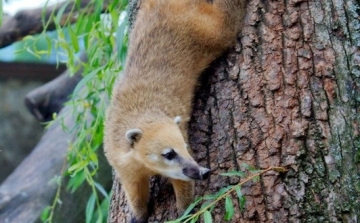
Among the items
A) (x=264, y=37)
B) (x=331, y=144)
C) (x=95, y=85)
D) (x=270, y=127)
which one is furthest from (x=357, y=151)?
(x=95, y=85)

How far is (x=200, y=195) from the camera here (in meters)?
3.03

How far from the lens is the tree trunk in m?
2.85

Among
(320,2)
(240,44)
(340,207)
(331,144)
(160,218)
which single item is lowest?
(160,218)

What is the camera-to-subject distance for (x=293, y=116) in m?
2.91

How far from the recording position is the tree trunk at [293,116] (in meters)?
2.85

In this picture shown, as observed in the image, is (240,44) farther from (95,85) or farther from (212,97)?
(95,85)

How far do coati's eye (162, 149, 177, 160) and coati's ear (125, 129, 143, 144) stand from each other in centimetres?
17

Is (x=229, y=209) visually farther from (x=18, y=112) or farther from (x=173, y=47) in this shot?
(x=18, y=112)

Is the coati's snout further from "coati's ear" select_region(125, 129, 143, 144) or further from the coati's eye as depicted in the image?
"coati's ear" select_region(125, 129, 143, 144)

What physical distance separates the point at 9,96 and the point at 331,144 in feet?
21.6

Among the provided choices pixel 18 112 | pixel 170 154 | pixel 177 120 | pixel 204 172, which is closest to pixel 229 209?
pixel 204 172

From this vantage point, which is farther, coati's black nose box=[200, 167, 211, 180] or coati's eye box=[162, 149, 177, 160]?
coati's eye box=[162, 149, 177, 160]

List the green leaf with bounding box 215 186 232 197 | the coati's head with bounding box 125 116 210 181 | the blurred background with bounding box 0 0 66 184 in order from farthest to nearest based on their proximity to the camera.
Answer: the blurred background with bounding box 0 0 66 184
the coati's head with bounding box 125 116 210 181
the green leaf with bounding box 215 186 232 197

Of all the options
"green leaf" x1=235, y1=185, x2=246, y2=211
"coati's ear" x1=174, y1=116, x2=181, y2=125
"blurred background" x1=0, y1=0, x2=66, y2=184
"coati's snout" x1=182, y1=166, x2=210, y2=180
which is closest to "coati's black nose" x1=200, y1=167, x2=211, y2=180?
"coati's snout" x1=182, y1=166, x2=210, y2=180
